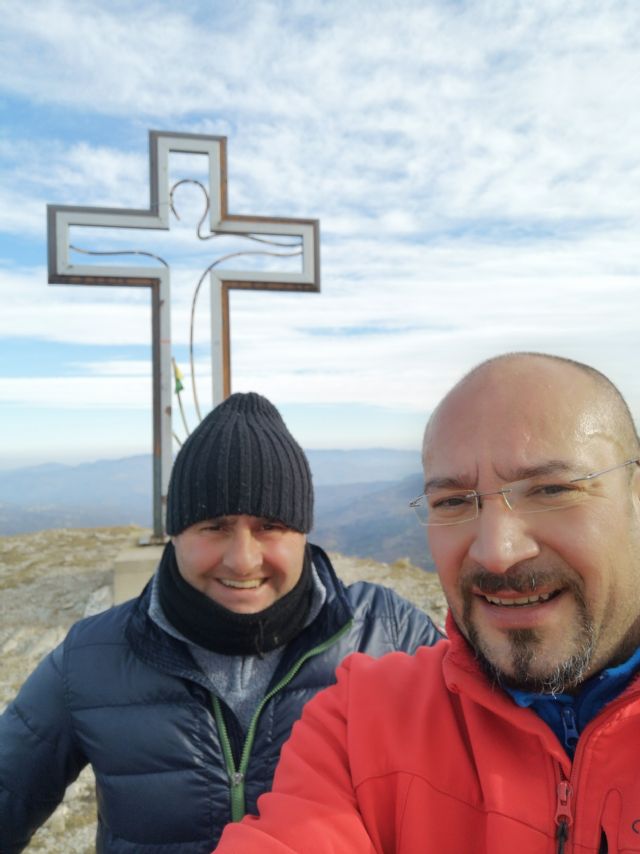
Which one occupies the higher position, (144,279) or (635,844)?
(144,279)

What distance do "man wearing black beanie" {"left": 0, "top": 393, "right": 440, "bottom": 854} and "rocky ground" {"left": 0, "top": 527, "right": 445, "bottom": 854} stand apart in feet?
5.34

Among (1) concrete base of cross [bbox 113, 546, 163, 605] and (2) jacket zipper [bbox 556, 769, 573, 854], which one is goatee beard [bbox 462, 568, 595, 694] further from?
(1) concrete base of cross [bbox 113, 546, 163, 605]

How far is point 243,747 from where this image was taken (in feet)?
6.01

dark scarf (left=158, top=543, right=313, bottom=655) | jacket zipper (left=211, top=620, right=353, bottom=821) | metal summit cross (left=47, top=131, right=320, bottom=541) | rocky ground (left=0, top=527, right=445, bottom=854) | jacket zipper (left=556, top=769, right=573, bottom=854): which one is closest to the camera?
jacket zipper (left=556, top=769, right=573, bottom=854)

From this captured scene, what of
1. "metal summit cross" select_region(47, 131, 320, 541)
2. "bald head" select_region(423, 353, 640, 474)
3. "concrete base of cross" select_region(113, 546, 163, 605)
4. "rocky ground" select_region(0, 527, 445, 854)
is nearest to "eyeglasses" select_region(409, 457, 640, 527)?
"bald head" select_region(423, 353, 640, 474)

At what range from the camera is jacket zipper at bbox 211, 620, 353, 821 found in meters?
1.77

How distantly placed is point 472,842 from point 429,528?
0.63 m

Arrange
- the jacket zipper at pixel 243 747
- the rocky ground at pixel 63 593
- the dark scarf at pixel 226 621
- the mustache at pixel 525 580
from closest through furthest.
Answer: the mustache at pixel 525 580
the jacket zipper at pixel 243 747
the dark scarf at pixel 226 621
the rocky ground at pixel 63 593

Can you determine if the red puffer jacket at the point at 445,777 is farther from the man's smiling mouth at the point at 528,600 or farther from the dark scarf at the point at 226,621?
the dark scarf at the point at 226,621

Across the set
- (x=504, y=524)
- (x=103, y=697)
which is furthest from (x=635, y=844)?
(x=103, y=697)

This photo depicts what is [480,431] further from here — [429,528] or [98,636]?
[98,636]

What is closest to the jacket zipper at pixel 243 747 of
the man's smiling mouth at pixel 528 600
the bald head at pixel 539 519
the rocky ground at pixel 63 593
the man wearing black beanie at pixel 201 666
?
the man wearing black beanie at pixel 201 666

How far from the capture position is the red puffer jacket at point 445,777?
3.91 feet

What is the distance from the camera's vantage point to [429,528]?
149 centimetres
